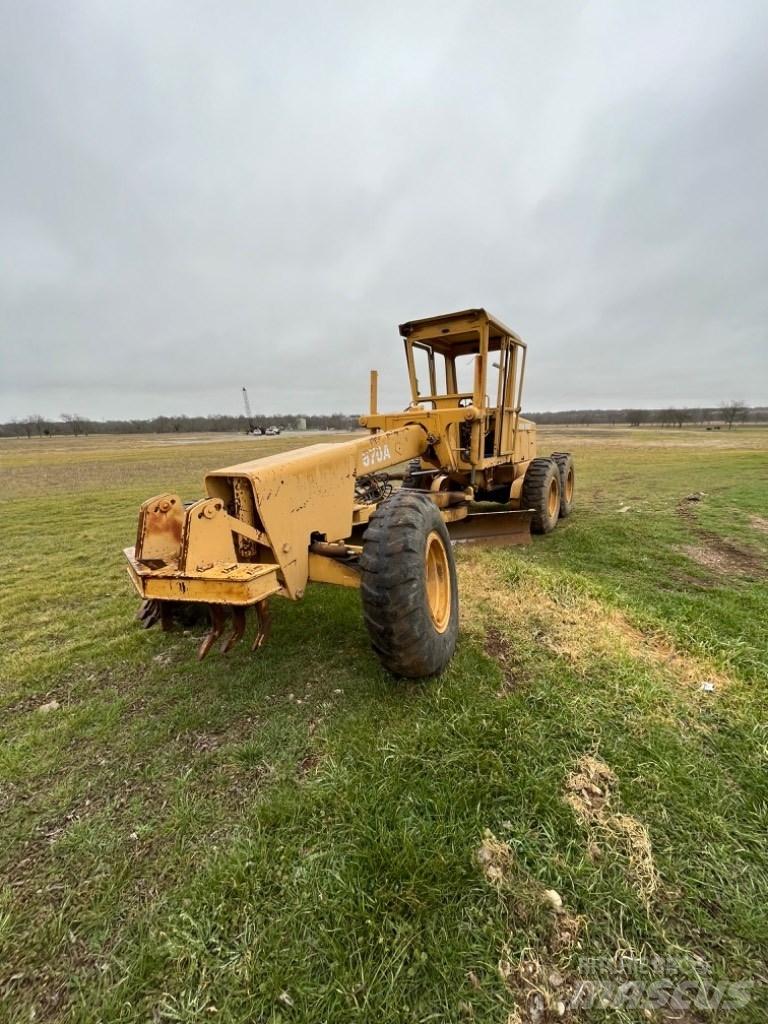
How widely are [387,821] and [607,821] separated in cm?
102

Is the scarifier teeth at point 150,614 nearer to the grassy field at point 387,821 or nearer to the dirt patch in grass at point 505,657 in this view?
the grassy field at point 387,821

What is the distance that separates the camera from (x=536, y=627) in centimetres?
400

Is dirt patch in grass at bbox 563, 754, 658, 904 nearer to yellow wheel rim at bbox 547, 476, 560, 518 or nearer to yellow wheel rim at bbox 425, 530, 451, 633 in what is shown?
yellow wheel rim at bbox 425, 530, 451, 633

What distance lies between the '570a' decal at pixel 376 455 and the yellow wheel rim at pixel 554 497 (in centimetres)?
400

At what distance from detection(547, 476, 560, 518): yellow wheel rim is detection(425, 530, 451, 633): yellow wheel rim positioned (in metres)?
4.69

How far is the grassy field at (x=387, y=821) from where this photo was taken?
5.42 ft

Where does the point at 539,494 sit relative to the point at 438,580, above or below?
below

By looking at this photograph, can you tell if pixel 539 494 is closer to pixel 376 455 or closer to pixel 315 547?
pixel 376 455

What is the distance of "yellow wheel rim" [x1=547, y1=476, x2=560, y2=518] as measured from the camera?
7.89m

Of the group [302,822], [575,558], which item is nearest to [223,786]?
[302,822]

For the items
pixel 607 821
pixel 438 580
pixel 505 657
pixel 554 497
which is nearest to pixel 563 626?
pixel 505 657

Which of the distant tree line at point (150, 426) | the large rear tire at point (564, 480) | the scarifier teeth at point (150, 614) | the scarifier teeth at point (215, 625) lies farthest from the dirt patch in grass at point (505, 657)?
the distant tree line at point (150, 426)

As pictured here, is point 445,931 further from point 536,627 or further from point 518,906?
point 536,627

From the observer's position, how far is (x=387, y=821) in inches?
86.2
